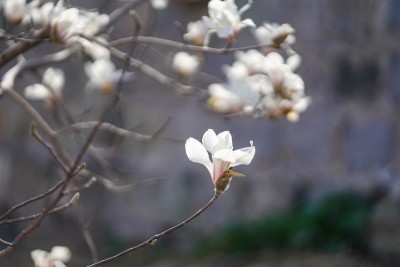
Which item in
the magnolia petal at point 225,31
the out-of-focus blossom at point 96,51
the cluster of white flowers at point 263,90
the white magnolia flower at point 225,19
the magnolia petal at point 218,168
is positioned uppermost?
the out-of-focus blossom at point 96,51

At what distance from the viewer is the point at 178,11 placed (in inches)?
120

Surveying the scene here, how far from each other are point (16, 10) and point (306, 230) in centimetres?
166

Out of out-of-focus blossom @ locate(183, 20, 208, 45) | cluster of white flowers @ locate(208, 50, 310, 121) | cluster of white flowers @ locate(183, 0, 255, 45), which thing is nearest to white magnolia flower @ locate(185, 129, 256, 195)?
cluster of white flowers @ locate(183, 0, 255, 45)

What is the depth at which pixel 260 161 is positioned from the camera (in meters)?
3.02

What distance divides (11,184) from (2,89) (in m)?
1.86

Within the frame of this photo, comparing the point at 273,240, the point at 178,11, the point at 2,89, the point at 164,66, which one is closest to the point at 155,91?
the point at 164,66

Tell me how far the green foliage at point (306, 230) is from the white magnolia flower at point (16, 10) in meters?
1.64

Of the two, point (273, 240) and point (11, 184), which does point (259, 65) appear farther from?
point (11, 184)

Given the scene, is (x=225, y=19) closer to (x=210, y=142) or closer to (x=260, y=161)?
(x=210, y=142)

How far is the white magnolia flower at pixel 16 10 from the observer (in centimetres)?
132

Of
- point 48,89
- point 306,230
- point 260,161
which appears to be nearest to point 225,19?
point 48,89

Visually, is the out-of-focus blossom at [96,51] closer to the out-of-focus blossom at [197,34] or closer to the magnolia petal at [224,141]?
the out-of-focus blossom at [197,34]

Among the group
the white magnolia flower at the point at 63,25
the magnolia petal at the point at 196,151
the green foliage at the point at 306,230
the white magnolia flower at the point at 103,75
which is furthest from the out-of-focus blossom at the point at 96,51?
the green foliage at the point at 306,230

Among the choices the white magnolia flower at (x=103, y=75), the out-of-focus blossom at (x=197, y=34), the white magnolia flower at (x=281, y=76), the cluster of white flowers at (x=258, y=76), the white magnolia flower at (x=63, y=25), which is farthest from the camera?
the white magnolia flower at (x=103, y=75)
